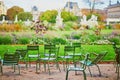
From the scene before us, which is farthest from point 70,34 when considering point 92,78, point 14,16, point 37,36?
point 92,78

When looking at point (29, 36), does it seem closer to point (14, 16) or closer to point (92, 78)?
point (14, 16)

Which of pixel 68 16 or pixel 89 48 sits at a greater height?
pixel 68 16

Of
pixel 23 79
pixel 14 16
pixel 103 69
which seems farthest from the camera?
pixel 14 16

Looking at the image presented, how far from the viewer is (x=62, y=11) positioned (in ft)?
55.0

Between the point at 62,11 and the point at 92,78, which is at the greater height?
the point at 62,11

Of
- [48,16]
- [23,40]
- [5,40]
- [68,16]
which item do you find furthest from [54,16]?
[5,40]

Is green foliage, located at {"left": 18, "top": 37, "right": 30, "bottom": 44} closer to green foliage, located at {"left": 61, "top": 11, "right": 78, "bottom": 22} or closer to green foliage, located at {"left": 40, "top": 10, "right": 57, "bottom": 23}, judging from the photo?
green foliage, located at {"left": 40, "top": 10, "right": 57, "bottom": 23}

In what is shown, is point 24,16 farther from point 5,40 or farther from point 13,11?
point 5,40

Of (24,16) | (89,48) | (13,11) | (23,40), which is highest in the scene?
(13,11)

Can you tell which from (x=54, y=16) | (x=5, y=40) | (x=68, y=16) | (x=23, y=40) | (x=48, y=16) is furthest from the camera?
(x=68, y=16)

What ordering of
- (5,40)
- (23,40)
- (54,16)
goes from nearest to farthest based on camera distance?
(5,40)
(23,40)
(54,16)

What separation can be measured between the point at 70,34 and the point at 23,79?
20.5 feet

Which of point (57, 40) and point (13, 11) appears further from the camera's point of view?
point (57, 40)

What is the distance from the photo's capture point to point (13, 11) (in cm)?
1647
